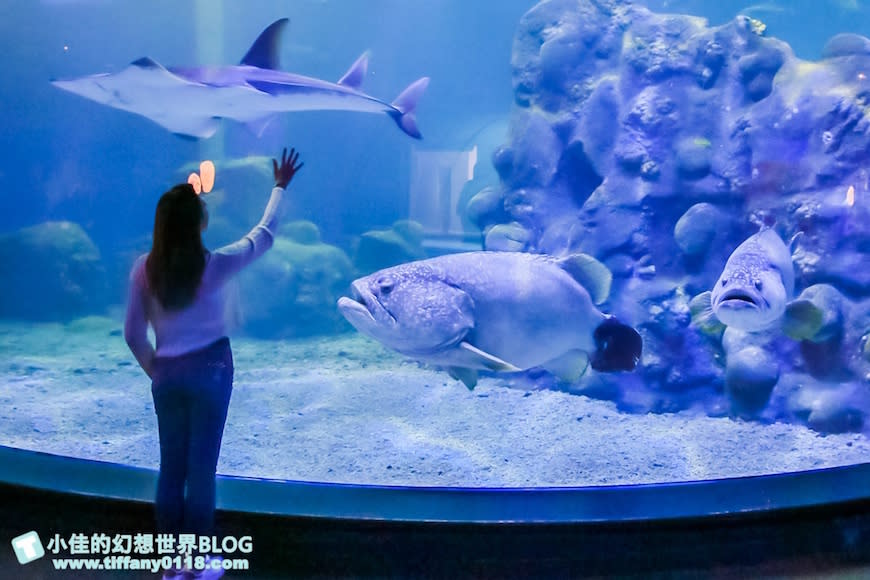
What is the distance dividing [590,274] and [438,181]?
12.5 feet

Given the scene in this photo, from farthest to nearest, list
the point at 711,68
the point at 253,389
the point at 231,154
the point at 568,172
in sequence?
the point at 231,154, the point at 568,172, the point at 711,68, the point at 253,389

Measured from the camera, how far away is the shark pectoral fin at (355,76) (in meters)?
3.82

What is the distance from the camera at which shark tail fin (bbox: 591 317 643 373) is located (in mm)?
2082

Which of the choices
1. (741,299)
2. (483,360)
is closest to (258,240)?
(483,360)

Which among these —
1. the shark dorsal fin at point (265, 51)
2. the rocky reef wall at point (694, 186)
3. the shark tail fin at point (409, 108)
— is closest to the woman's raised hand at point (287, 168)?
the shark tail fin at point (409, 108)

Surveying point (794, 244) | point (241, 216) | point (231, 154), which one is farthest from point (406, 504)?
point (231, 154)

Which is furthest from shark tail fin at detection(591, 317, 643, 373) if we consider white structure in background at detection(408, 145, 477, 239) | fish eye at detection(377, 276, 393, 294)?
white structure in background at detection(408, 145, 477, 239)

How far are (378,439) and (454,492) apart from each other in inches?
75.5

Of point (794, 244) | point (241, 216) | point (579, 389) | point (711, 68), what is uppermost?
point (711, 68)

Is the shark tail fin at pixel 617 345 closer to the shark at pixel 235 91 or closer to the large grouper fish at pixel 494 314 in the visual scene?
the large grouper fish at pixel 494 314

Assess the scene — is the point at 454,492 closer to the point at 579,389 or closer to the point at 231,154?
the point at 579,389

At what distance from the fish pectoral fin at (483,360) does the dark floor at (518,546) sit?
54 centimetres

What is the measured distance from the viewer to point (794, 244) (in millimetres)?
4621

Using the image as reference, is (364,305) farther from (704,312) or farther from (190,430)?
(704,312)
